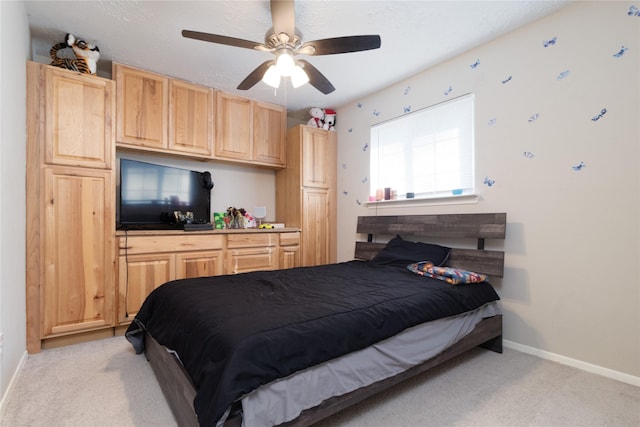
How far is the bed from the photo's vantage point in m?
1.10

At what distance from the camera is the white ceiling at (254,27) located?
2.10 meters

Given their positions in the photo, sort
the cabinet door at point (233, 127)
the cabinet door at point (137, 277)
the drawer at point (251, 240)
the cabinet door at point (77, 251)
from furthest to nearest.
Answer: the cabinet door at point (233, 127), the drawer at point (251, 240), the cabinet door at point (137, 277), the cabinet door at point (77, 251)

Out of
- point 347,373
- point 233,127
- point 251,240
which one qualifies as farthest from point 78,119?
point 347,373

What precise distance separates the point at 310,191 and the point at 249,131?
40.9 inches

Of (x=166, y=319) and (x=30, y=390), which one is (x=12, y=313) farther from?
(x=166, y=319)

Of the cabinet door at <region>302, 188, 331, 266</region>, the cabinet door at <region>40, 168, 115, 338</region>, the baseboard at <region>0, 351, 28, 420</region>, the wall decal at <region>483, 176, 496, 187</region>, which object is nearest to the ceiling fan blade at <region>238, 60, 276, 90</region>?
the cabinet door at <region>40, 168, 115, 338</region>

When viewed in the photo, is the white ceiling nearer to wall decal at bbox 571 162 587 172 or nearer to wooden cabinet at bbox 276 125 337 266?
wooden cabinet at bbox 276 125 337 266

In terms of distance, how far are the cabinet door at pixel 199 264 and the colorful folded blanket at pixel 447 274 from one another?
6.26 ft

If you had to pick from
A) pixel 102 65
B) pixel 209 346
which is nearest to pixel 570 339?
pixel 209 346

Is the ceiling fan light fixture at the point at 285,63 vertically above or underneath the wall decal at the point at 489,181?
above

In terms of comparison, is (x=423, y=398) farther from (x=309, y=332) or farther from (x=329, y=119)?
(x=329, y=119)

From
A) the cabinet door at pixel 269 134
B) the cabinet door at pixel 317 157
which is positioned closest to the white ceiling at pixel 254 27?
the cabinet door at pixel 269 134

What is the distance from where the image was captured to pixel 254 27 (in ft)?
7.59

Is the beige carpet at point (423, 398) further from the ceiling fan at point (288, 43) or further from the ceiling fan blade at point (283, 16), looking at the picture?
the ceiling fan blade at point (283, 16)
